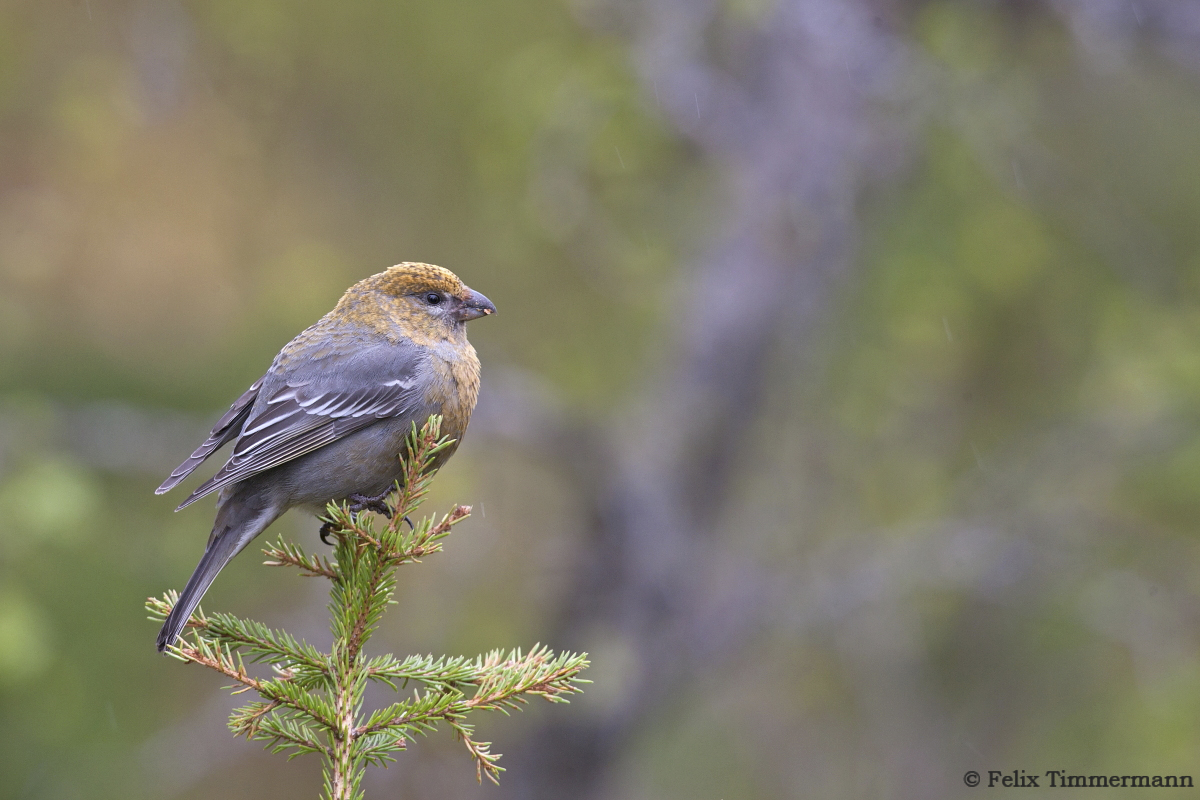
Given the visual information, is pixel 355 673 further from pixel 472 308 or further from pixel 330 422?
pixel 472 308

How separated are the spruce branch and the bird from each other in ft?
1.92

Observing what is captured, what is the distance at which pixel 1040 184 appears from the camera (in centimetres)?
785

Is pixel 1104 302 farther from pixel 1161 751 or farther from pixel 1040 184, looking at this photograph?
pixel 1161 751

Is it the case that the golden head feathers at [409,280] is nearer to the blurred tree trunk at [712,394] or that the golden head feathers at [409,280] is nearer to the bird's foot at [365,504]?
the bird's foot at [365,504]

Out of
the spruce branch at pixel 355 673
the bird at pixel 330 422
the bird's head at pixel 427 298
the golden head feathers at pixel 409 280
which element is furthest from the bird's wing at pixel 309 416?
the spruce branch at pixel 355 673

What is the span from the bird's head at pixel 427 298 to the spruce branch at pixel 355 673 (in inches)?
54.8

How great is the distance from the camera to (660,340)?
904cm

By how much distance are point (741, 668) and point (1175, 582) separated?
3239 millimetres

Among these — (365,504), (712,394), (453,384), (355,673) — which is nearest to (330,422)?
(365,504)

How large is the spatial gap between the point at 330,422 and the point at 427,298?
0.77m

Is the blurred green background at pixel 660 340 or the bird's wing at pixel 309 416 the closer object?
the bird's wing at pixel 309 416

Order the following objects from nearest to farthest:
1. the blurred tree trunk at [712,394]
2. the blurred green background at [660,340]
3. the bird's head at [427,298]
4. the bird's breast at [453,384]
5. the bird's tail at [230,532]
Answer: the bird's tail at [230,532] → the bird's breast at [453,384] → the bird's head at [427,298] → the blurred green background at [660,340] → the blurred tree trunk at [712,394]

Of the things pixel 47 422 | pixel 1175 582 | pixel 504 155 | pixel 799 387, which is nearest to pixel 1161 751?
pixel 1175 582

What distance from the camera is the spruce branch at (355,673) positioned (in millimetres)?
2449
